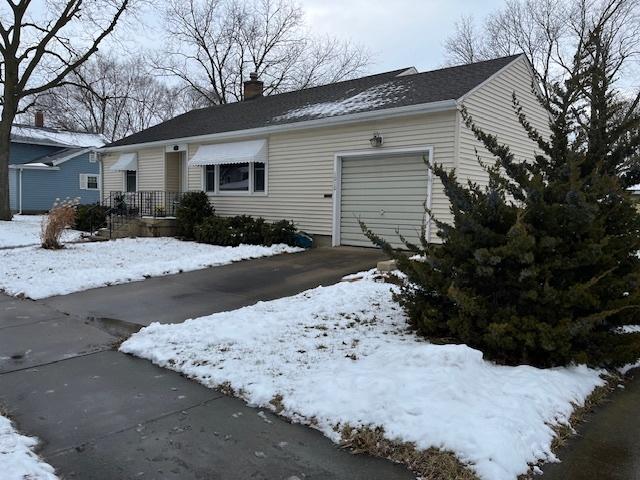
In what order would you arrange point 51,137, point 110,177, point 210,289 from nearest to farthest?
point 210,289 < point 110,177 < point 51,137

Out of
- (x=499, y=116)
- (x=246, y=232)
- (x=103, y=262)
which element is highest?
(x=499, y=116)

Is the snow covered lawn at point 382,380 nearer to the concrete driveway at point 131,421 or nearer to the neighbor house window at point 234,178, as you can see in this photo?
the concrete driveway at point 131,421

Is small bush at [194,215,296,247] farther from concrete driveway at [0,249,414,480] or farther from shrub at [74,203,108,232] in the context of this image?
concrete driveway at [0,249,414,480]

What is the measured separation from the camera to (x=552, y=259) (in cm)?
441

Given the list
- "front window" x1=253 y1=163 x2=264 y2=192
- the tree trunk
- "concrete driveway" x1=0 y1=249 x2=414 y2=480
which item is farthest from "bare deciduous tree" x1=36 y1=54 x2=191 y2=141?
"concrete driveway" x1=0 y1=249 x2=414 y2=480

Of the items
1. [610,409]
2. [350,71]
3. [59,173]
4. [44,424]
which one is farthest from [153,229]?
[350,71]

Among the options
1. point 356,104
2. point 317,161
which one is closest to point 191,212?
point 317,161

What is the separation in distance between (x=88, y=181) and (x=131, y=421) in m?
30.0

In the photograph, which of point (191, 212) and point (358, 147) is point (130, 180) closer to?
point (191, 212)

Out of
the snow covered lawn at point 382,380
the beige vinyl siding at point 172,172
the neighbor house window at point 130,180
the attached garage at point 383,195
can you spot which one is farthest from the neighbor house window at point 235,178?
the snow covered lawn at point 382,380

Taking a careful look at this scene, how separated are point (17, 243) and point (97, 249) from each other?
394 cm

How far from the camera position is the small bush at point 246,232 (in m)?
12.3

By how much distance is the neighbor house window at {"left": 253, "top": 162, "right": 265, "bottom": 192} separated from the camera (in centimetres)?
1401

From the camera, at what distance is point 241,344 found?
4.86 metres
